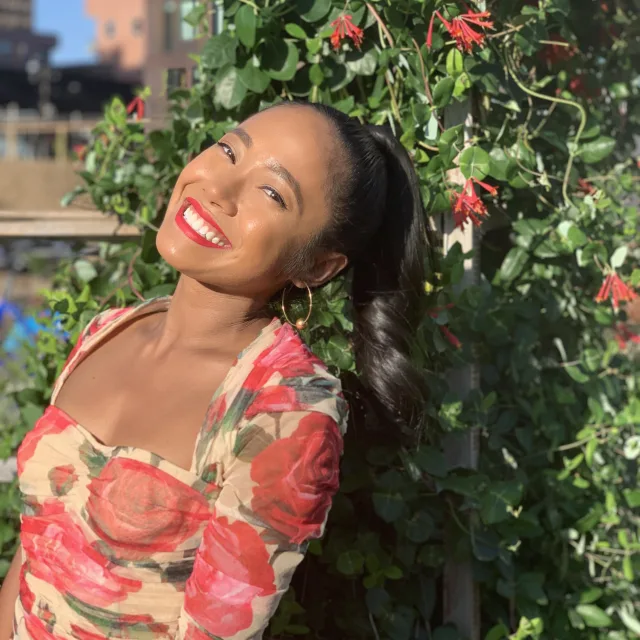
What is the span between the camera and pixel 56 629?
1.14 m

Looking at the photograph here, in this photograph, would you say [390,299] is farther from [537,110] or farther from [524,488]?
[537,110]

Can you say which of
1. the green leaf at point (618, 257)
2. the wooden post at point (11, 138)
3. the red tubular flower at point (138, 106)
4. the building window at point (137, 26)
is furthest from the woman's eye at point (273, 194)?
the building window at point (137, 26)

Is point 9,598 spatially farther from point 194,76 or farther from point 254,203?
point 194,76

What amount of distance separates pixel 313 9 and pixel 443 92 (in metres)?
0.29

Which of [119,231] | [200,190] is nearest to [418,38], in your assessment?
[200,190]

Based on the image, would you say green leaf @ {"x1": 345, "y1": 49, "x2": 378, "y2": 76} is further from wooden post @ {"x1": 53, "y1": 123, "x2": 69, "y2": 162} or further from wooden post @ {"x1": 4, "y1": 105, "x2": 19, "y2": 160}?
wooden post @ {"x1": 4, "y1": 105, "x2": 19, "y2": 160}

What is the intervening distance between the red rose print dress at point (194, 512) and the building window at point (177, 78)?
968 mm

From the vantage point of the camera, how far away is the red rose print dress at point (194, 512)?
100 cm

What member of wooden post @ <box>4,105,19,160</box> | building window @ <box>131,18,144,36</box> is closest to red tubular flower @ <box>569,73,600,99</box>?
wooden post @ <box>4,105,19,160</box>

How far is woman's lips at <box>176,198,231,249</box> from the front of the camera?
1136 mm

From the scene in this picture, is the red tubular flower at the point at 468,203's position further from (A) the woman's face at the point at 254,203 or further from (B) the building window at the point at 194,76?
(B) the building window at the point at 194,76

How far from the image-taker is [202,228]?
1.14m

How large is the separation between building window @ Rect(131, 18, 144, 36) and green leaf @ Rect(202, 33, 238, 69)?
93.5 feet

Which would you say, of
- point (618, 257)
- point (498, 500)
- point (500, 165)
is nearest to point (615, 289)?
point (618, 257)
